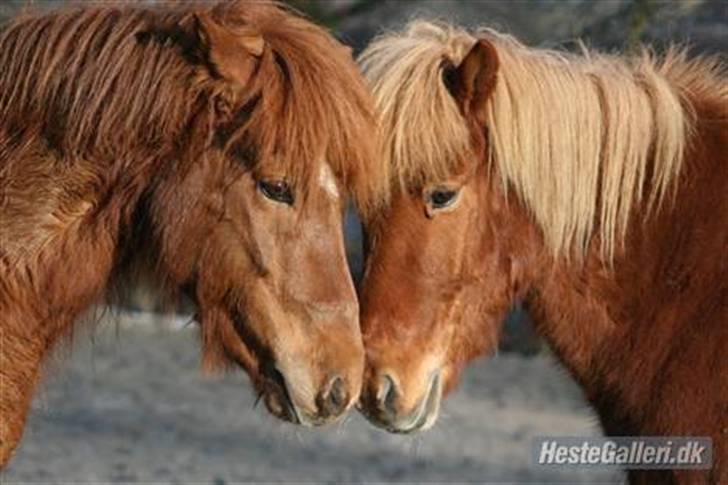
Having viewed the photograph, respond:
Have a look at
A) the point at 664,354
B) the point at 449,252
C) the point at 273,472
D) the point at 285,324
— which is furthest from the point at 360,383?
the point at 273,472

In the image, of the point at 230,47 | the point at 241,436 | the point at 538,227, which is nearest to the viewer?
the point at 230,47

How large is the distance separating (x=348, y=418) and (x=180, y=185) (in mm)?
3201

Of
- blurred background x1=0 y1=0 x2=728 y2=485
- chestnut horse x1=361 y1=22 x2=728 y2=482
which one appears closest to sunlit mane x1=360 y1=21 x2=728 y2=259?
chestnut horse x1=361 y1=22 x2=728 y2=482

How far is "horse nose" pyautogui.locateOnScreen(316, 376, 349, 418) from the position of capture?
396 centimetres

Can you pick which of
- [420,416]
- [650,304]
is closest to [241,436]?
[420,416]

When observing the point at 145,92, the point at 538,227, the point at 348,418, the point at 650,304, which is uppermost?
the point at 145,92

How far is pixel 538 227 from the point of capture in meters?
4.57

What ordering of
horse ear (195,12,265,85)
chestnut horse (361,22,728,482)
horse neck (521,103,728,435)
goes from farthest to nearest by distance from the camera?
chestnut horse (361,22,728,482)
horse neck (521,103,728,435)
horse ear (195,12,265,85)

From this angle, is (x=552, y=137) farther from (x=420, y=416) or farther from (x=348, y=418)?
(x=348, y=418)

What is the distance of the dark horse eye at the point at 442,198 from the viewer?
4.48 m

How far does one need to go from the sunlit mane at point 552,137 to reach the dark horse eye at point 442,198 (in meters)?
0.05

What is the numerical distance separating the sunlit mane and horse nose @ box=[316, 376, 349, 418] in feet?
2.55

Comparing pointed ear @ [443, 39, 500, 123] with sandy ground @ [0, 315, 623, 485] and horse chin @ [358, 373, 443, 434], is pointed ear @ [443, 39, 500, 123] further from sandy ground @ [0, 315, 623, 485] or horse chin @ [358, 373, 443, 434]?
sandy ground @ [0, 315, 623, 485]

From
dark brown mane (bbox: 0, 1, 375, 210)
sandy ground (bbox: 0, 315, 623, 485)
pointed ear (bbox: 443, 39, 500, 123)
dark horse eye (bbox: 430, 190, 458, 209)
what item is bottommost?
sandy ground (bbox: 0, 315, 623, 485)
